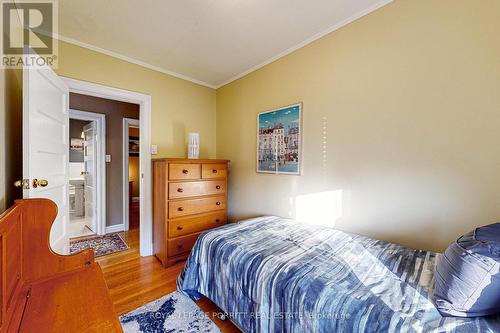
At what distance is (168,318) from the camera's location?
162cm

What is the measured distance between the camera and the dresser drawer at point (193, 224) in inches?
96.0

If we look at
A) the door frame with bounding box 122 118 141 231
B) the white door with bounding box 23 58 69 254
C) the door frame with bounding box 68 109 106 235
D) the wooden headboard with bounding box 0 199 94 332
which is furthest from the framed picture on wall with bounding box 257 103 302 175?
the door frame with bounding box 68 109 106 235

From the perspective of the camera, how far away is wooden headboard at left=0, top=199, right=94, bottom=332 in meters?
0.75

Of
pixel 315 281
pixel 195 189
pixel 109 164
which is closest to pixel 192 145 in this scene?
pixel 195 189

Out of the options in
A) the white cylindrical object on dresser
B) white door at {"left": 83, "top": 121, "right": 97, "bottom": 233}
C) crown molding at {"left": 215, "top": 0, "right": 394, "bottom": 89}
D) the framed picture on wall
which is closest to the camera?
crown molding at {"left": 215, "top": 0, "right": 394, "bottom": 89}

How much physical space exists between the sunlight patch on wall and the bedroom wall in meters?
0.01

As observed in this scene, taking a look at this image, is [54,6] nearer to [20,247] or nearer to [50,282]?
[20,247]

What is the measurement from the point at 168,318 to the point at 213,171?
5.26ft

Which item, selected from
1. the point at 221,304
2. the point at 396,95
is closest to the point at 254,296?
the point at 221,304

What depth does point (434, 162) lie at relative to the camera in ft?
4.73

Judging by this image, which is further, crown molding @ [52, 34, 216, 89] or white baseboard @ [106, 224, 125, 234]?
white baseboard @ [106, 224, 125, 234]

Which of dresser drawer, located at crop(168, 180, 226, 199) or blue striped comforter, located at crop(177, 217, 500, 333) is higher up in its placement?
dresser drawer, located at crop(168, 180, 226, 199)

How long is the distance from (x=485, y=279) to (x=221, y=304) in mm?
1474

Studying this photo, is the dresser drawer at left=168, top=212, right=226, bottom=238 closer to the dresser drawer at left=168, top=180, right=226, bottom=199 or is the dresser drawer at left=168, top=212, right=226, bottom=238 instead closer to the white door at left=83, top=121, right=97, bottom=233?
the dresser drawer at left=168, top=180, right=226, bottom=199
